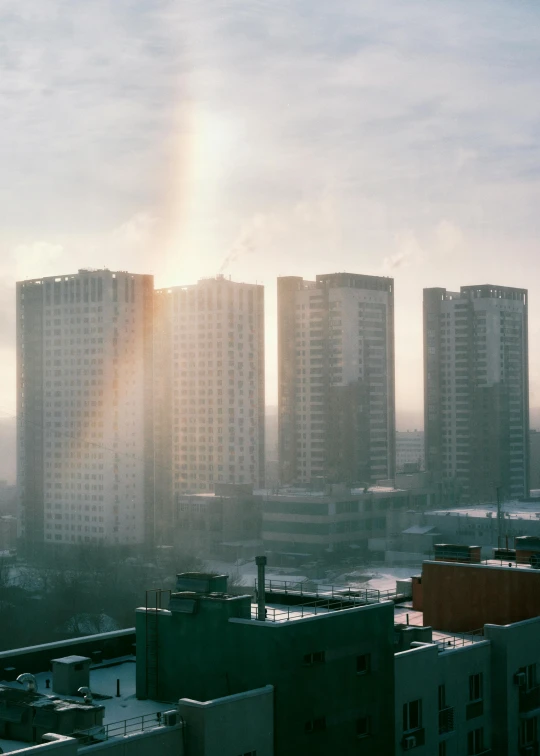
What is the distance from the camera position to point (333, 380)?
97125 mm

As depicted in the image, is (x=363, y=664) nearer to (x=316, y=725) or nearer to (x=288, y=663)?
(x=316, y=725)

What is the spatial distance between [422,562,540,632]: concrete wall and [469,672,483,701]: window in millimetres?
1657

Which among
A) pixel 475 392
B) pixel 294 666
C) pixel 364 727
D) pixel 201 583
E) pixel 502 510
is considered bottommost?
pixel 502 510

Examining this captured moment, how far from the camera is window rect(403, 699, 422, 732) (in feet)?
40.9

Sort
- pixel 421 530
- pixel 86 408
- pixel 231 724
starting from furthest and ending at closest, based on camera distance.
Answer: pixel 86 408
pixel 421 530
pixel 231 724

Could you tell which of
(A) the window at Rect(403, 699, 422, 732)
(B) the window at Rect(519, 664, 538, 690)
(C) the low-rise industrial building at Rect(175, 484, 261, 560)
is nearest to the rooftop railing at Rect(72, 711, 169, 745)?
(A) the window at Rect(403, 699, 422, 732)

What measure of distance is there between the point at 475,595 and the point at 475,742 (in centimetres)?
229

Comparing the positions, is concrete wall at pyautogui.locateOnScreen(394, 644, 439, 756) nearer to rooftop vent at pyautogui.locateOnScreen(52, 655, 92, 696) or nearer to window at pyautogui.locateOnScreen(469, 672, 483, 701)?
window at pyautogui.locateOnScreen(469, 672, 483, 701)

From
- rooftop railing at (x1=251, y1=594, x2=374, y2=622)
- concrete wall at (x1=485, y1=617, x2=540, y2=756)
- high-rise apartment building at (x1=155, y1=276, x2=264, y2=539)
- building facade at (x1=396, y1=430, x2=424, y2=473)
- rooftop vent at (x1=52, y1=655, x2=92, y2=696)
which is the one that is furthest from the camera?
building facade at (x1=396, y1=430, x2=424, y2=473)

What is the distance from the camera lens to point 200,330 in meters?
97.2

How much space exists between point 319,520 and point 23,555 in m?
21.6

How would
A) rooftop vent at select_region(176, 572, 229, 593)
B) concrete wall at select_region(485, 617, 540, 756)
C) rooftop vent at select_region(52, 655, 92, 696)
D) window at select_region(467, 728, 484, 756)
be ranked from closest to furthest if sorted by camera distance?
rooftop vent at select_region(52, 655, 92, 696) → rooftop vent at select_region(176, 572, 229, 593) → window at select_region(467, 728, 484, 756) → concrete wall at select_region(485, 617, 540, 756)

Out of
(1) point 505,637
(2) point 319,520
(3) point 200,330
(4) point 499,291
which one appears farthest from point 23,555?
(1) point 505,637

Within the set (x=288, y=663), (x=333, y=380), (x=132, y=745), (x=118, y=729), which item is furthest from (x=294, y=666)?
(x=333, y=380)
